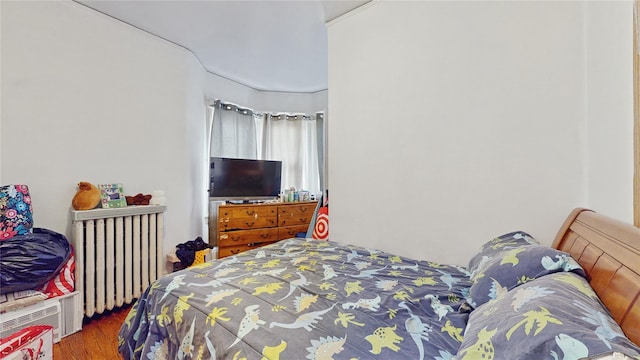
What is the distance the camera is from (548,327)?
533mm

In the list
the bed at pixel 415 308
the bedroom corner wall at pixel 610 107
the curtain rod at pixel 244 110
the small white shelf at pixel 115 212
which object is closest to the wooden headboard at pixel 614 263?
the bed at pixel 415 308

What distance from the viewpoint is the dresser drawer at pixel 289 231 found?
12.5 feet

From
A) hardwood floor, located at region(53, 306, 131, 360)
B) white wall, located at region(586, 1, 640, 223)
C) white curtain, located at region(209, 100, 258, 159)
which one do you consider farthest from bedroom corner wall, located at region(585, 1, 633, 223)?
white curtain, located at region(209, 100, 258, 159)

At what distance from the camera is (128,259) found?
2.32 metres

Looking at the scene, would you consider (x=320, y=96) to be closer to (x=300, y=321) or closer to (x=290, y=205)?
(x=290, y=205)

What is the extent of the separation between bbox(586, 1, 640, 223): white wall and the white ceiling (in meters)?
1.61

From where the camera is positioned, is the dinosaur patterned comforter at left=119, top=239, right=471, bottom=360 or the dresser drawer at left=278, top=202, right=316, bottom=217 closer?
the dinosaur patterned comforter at left=119, top=239, right=471, bottom=360

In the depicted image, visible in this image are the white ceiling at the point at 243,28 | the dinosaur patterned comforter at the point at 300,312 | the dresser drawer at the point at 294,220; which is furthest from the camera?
the dresser drawer at the point at 294,220

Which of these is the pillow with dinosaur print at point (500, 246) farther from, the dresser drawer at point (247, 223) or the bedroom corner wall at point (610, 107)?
the dresser drawer at point (247, 223)

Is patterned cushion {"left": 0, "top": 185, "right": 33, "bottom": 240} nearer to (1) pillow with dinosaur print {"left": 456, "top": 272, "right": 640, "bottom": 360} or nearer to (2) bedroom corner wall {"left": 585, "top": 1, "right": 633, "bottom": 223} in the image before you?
(1) pillow with dinosaur print {"left": 456, "top": 272, "right": 640, "bottom": 360}

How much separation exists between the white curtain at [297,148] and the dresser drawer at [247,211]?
81cm

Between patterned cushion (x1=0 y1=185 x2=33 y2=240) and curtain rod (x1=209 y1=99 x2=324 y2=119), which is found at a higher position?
curtain rod (x1=209 y1=99 x2=324 y2=119)

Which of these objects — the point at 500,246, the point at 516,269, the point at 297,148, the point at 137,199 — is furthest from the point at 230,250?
the point at 516,269

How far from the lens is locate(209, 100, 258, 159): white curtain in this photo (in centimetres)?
372
